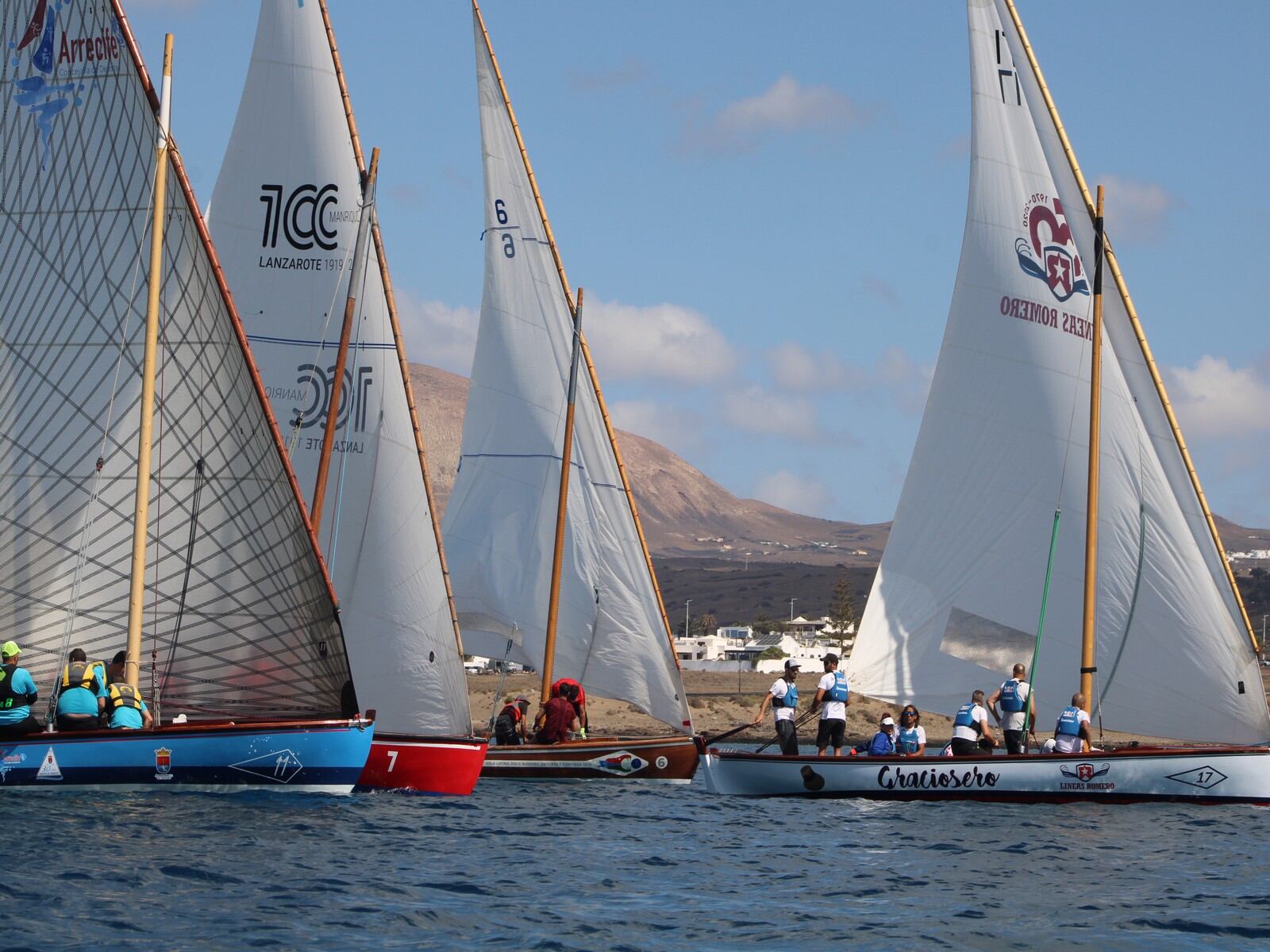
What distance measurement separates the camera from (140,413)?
28938mm

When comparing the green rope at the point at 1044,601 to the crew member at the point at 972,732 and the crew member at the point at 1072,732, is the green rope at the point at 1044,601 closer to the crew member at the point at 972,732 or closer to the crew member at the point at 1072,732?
the crew member at the point at 972,732

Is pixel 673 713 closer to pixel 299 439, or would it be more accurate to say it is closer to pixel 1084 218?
pixel 299 439

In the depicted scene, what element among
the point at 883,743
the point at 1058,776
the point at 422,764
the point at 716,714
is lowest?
the point at 716,714

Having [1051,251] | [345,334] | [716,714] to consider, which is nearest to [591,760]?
[345,334]

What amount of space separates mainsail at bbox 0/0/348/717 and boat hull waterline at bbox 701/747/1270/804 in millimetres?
9453

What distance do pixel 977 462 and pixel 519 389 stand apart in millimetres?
13455

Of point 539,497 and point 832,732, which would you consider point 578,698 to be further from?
point 832,732

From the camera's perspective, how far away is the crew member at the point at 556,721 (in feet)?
132

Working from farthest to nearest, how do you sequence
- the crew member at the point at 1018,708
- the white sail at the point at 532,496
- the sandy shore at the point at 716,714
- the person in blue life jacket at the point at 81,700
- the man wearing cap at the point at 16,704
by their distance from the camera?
the sandy shore at the point at 716,714 → the white sail at the point at 532,496 → the crew member at the point at 1018,708 → the man wearing cap at the point at 16,704 → the person in blue life jacket at the point at 81,700

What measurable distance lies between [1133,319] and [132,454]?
18028 millimetres

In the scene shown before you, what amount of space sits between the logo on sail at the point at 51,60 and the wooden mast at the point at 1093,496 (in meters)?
17.9

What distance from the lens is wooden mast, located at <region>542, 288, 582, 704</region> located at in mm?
42625

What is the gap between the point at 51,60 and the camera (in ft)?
101

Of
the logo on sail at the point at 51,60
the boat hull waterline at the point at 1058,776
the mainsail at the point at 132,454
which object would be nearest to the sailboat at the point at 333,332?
the mainsail at the point at 132,454
